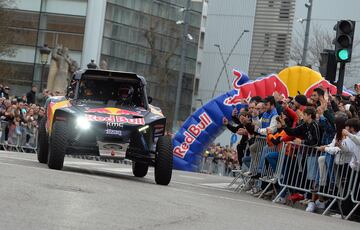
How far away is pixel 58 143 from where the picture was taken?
16875 millimetres

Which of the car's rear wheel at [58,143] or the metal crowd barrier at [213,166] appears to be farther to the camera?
the metal crowd barrier at [213,166]

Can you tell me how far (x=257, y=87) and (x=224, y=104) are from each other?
1935mm

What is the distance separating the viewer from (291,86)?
29.0 meters

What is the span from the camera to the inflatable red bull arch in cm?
2878

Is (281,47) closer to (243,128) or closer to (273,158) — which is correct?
(243,128)

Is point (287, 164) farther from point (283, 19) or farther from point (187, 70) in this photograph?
point (187, 70)

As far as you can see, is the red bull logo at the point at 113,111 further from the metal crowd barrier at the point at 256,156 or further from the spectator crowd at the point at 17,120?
the spectator crowd at the point at 17,120

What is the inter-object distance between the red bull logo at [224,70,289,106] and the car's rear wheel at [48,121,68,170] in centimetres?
1226

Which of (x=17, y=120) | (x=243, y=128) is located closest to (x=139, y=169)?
(x=243, y=128)

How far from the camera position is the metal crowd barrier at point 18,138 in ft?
104

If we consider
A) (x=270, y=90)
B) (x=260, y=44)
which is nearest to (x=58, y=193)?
(x=270, y=90)

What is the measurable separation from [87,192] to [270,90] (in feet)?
54.6

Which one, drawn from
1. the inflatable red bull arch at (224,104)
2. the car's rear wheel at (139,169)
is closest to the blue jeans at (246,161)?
the car's rear wheel at (139,169)

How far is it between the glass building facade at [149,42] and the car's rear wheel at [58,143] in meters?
63.6
